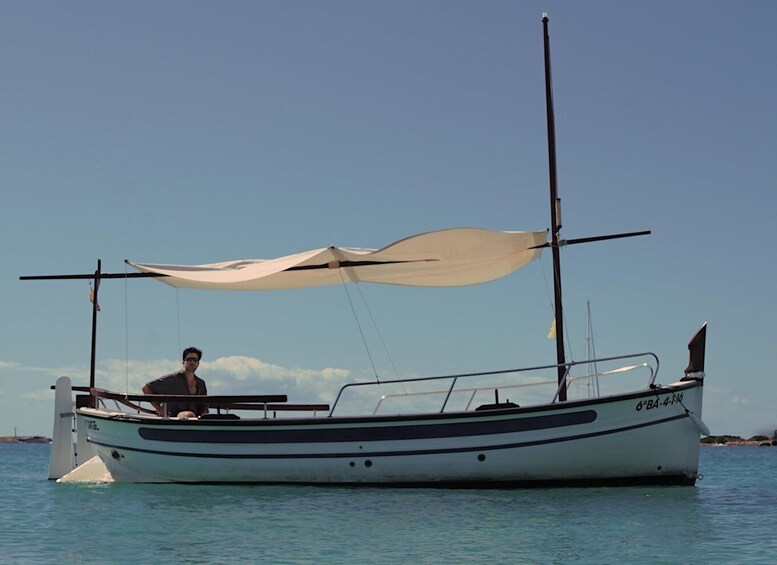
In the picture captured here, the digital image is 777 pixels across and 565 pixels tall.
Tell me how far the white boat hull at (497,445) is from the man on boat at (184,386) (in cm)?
150

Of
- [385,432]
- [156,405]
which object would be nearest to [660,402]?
[385,432]

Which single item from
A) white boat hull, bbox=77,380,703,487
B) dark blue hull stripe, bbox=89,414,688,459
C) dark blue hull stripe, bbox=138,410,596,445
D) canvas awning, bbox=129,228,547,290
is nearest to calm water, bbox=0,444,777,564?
white boat hull, bbox=77,380,703,487

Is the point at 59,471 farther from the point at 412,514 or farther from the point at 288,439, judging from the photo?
the point at 412,514

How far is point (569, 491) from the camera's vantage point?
17375 mm

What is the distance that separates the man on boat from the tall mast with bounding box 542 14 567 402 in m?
7.60

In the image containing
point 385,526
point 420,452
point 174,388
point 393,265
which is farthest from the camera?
point 393,265

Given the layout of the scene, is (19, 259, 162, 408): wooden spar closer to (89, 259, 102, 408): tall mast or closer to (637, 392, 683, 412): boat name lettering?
(89, 259, 102, 408): tall mast

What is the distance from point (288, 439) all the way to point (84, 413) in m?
5.80

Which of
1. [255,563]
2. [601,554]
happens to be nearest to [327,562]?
[255,563]

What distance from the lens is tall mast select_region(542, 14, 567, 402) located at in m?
19.6

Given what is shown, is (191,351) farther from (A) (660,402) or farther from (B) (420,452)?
(A) (660,402)

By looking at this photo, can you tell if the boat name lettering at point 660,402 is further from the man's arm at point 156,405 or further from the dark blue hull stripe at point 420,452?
the man's arm at point 156,405

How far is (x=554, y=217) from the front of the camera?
20766 mm

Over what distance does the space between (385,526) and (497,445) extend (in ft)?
15.2
